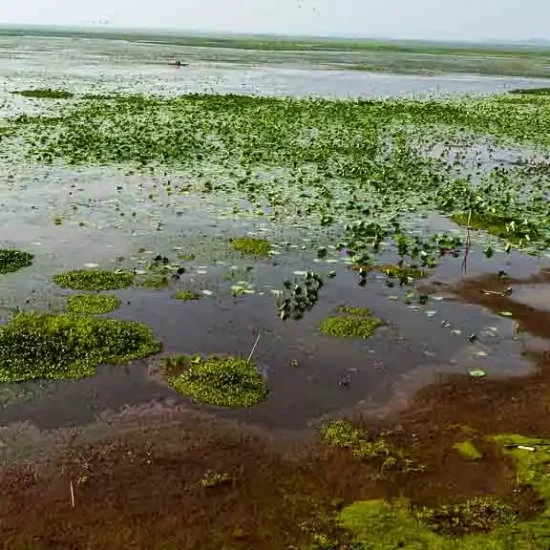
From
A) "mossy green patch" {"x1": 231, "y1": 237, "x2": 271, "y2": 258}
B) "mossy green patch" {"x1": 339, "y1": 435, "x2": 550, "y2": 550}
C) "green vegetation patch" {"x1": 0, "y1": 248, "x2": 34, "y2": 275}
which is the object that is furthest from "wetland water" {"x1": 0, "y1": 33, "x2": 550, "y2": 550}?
"green vegetation patch" {"x1": 0, "y1": 248, "x2": 34, "y2": 275}

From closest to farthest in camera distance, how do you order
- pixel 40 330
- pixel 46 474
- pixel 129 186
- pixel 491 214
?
pixel 46 474
pixel 40 330
pixel 491 214
pixel 129 186

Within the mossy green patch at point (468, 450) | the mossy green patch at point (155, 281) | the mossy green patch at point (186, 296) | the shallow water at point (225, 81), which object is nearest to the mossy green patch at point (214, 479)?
the mossy green patch at point (468, 450)

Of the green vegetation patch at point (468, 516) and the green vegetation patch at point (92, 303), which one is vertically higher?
the green vegetation patch at point (92, 303)

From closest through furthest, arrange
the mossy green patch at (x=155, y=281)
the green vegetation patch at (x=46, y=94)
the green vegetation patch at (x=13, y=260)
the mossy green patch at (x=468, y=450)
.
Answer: the mossy green patch at (x=468, y=450) → the mossy green patch at (x=155, y=281) → the green vegetation patch at (x=13, y=260) → the green vegetation patch at (x=46, y=94)

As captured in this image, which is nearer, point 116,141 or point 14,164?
point 14,164

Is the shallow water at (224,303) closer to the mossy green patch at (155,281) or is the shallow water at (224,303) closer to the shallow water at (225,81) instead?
the mossy green patch at (155,281)

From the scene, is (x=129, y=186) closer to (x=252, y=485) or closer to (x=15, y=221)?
(x=15, y=221)

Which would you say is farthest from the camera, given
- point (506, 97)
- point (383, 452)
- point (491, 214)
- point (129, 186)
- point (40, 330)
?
point (506, 97)

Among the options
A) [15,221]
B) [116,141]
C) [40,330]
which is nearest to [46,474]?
[40,330]
